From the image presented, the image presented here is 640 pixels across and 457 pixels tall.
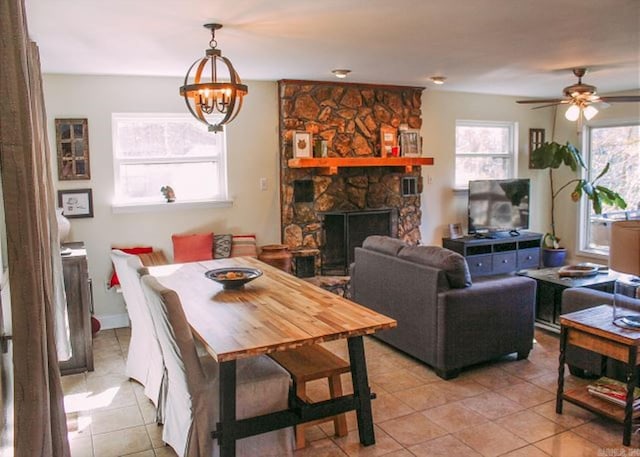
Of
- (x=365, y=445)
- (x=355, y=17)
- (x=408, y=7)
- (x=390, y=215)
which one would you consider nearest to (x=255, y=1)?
(x=355, y=17)

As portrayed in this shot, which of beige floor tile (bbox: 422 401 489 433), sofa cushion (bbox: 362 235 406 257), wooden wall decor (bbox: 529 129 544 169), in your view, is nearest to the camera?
beige floor tile (bbox: 422 401 489 433)

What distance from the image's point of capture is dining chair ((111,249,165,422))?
3.06m

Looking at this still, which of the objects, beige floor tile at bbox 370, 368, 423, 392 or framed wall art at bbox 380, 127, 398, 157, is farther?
framed wall art at bbox 380, 127, 398, 157

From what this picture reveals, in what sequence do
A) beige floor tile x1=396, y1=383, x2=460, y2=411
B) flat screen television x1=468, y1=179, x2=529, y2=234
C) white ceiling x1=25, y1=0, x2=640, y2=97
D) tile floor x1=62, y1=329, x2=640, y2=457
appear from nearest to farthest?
tile floor x1=62, y1=329, x2=640, y2=457 < white ceiling x1=25, y1=0, x2=640, y2=97 < beige floor tile x1=396, y1=383, x2=460, y2=411 < flat screen television x1=468, y1=179, x2=529, y2=234

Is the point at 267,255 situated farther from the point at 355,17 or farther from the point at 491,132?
the point at 491,132

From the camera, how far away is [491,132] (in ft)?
23.5

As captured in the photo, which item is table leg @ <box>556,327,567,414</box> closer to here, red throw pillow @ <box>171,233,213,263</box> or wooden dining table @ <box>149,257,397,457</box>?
wooden dining table @ <box>149,257,397,457</box>

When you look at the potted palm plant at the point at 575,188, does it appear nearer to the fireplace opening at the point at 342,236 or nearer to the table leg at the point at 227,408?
the fireplace opening at the point at 342,236

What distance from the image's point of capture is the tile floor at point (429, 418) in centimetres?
287

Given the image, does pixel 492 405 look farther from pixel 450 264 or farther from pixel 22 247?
pixel 22 247

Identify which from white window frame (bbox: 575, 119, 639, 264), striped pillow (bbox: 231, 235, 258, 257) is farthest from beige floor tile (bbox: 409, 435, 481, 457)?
white window frame (bbox: 575, 119, 639, 264)

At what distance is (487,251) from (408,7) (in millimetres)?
4130

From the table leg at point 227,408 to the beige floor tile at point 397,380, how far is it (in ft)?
4.53

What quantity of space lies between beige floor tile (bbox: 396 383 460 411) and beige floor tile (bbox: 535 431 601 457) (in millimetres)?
660
